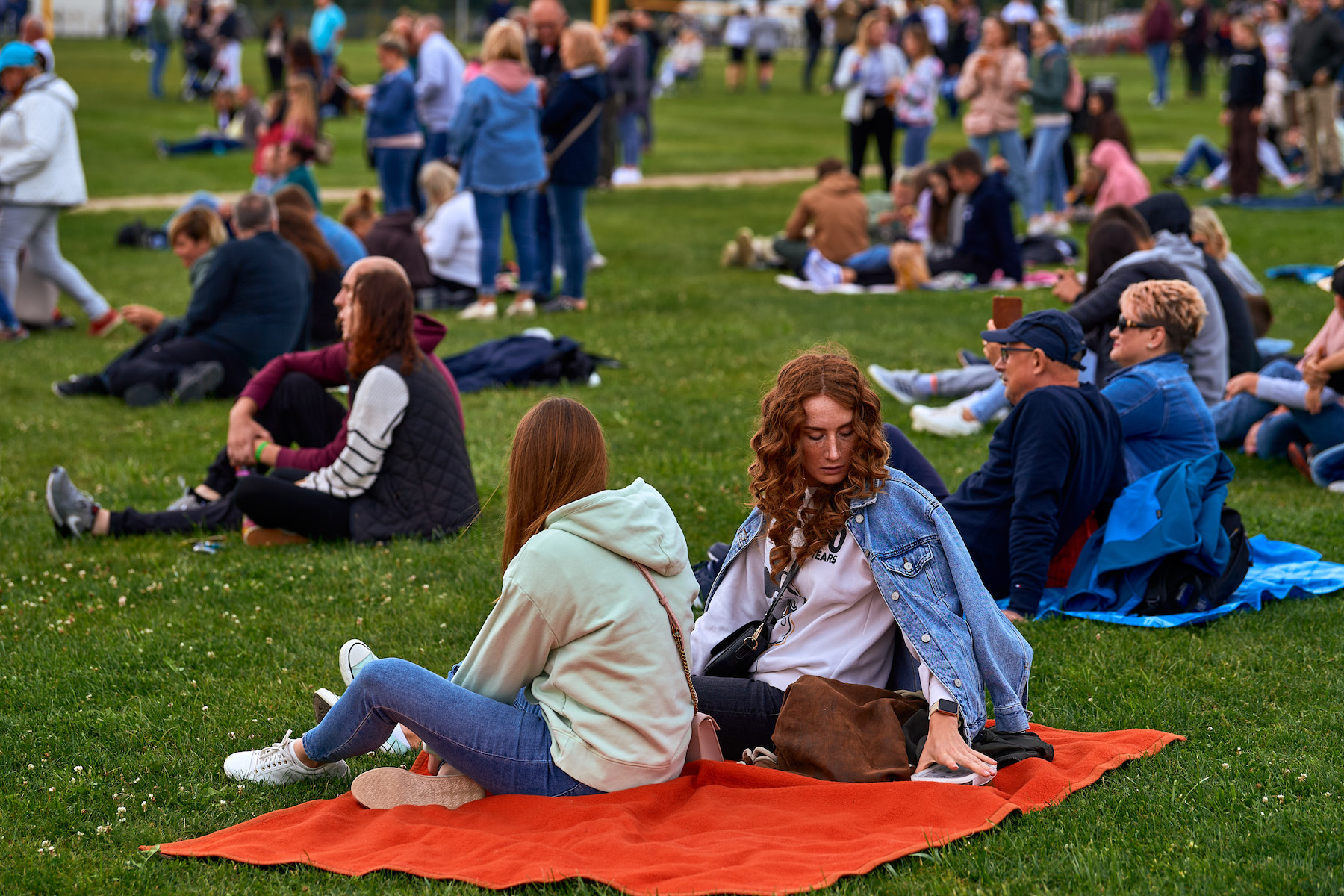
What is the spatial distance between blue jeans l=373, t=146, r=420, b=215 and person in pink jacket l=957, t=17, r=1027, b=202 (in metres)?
6.45

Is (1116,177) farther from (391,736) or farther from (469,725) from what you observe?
(469,725)

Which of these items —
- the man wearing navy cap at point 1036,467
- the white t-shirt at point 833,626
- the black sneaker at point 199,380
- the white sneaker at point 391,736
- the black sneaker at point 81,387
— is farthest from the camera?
the black sneaker at point 81,387

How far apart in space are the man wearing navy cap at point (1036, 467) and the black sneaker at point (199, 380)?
580 cm

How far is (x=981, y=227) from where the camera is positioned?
1295 centimetres

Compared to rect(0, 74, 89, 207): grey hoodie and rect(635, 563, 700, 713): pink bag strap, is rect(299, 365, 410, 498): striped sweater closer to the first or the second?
rect(635, 563, 700, 713): pink bag strap

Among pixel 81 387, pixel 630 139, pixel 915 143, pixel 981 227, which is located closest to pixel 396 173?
pixel 81 387

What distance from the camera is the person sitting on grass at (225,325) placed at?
30.1 ft

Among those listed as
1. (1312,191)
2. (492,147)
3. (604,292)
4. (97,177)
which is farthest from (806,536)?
(97,177)

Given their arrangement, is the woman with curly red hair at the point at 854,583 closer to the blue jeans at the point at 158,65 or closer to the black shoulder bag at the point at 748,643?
the black shoulder bag at the point at 748,643

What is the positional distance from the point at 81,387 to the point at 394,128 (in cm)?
602

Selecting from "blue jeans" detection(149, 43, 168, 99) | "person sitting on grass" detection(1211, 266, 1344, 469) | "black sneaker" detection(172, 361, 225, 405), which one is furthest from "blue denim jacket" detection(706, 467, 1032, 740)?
"blue jeans" detection(149, 43, 168, 99)

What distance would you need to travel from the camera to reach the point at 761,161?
24.8 m

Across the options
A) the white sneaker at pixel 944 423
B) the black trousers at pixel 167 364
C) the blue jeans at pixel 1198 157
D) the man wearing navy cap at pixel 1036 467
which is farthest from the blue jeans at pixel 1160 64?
the man wearing navy cap at pixel 1036 467

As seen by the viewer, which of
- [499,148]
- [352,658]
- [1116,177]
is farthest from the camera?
[1116,177]
